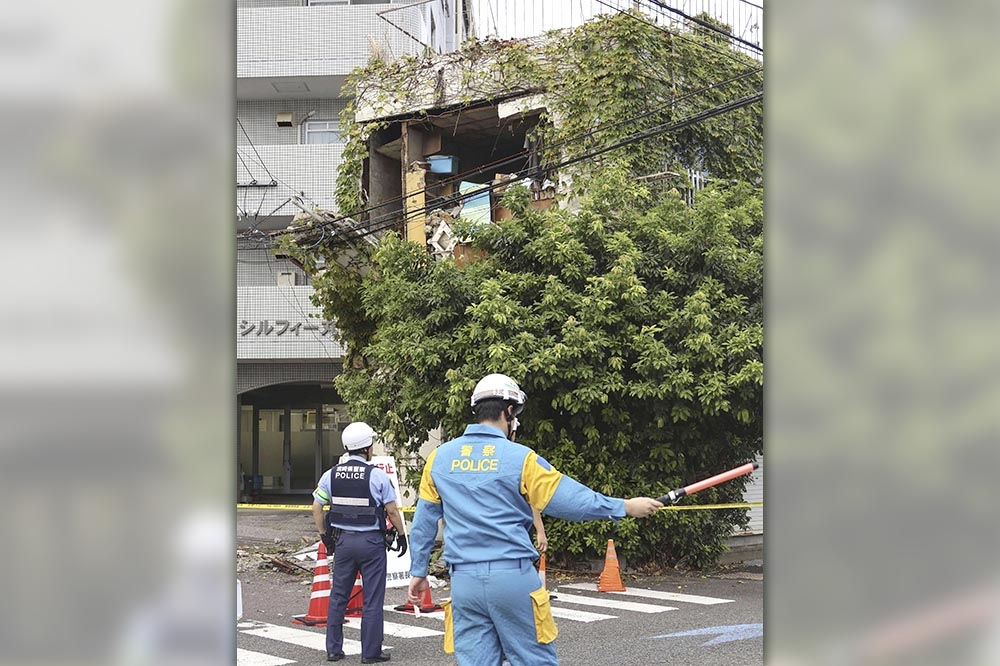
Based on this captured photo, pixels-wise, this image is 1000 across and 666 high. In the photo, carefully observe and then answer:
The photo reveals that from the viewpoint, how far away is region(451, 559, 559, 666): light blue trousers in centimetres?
507

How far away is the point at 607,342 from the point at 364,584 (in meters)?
5.07

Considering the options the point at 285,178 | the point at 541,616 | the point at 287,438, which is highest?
the point at 285,178

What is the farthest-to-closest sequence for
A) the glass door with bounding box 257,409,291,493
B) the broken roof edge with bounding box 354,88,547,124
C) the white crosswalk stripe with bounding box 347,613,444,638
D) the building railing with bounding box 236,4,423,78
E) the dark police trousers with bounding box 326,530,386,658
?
the glass door with bounding box 257,409,291,493, the building railing with bounding box 236,4,423,78, the broken roof edge with bounding box 354,88,547,124, the white crosswalk stripe with bounding box 347,613,444,638, the dark police trousers with bounding box 326,530,386,658

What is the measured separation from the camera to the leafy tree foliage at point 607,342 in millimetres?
12859

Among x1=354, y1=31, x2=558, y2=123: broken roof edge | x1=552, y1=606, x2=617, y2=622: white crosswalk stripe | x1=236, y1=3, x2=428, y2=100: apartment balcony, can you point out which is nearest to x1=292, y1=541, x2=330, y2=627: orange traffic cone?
x1=552, y1=606, x2=617, y2=622: white crosswalk stripe

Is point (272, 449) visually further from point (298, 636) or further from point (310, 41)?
point (298, 636)

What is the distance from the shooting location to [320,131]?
1077 inches

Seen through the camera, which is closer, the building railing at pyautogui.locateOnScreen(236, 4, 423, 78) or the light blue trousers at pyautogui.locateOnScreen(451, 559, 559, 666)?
the light blue trousers at pyautogui.locateOnScreen(451, 559, 559, 666)

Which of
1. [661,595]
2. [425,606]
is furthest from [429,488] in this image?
[661,595]

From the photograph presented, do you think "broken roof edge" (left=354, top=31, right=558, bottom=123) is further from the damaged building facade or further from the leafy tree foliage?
the damaged building facade

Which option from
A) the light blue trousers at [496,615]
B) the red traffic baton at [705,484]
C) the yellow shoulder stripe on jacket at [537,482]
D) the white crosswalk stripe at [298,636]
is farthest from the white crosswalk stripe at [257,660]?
the red traffic baton at [705,484]

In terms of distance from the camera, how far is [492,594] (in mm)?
5078

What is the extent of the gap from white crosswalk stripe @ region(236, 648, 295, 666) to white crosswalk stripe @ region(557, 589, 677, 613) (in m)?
3.91

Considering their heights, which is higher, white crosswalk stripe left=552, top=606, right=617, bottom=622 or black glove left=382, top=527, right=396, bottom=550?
black glove left=382, top=527, right=396, bottom=550
